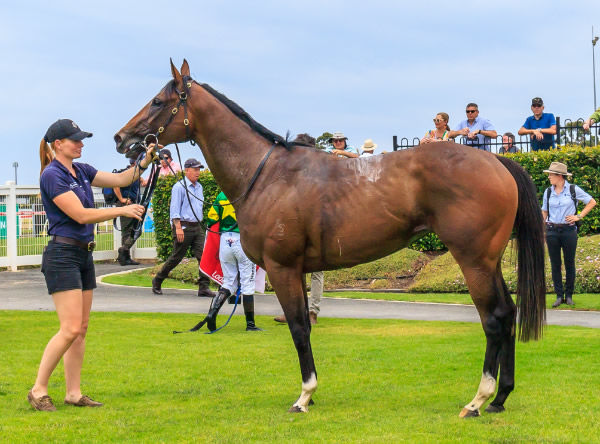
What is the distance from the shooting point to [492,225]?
5891 mm

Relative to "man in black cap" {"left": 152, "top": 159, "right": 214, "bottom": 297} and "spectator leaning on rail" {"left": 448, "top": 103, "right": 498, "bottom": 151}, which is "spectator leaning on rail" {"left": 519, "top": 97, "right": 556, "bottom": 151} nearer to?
"spectator leaning on rail" {"left": 448, "top": 103, "right": 498, "bottom": 151}

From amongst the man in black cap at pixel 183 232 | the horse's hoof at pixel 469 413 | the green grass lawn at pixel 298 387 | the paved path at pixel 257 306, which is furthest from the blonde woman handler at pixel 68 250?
the man in black cap at pixel 183 232

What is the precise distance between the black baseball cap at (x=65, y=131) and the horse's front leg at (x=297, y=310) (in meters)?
1.80

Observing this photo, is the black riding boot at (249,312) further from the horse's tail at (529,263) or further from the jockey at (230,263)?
the horse's tail at (529,263)

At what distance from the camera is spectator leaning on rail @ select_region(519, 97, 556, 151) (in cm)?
1758

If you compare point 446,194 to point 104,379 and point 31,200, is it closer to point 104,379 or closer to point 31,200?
point 104,379

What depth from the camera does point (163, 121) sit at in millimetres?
6742

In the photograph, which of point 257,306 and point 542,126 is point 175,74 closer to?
point 257,306

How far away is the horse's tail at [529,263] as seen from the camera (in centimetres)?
621

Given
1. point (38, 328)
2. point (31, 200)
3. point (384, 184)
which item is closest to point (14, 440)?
point (384, 184)

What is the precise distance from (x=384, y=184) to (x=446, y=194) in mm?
484

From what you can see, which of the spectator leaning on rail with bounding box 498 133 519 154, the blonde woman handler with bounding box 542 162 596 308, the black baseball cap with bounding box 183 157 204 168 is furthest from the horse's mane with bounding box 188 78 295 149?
the spectator leaning on rail with bounding box 498 133 519 154

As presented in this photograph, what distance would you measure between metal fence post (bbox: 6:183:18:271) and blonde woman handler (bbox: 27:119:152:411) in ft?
47.8

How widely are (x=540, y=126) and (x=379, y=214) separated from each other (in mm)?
12850
